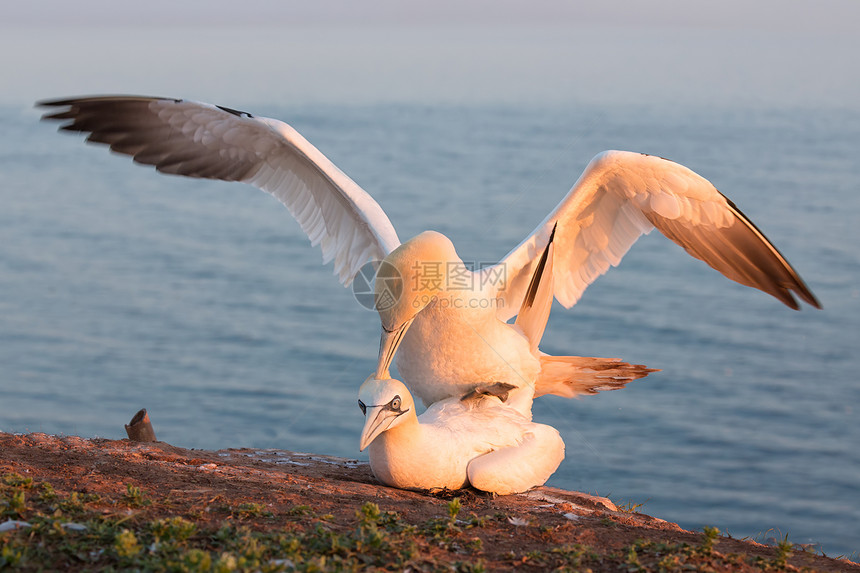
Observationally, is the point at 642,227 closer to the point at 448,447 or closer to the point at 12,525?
the point at 448,447

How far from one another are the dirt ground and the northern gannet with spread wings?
1116 mm

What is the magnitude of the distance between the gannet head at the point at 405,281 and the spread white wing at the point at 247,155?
1.13 m

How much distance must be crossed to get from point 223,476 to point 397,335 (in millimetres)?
1501

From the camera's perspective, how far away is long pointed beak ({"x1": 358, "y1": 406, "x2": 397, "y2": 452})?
626 centimetres

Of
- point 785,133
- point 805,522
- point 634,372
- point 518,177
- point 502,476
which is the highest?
point 785,133

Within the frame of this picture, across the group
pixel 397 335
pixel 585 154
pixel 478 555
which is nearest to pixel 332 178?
A: pixel 397 335

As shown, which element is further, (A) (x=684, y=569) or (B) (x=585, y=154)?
(B) (x=585, y=154)

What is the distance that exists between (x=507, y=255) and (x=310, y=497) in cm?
289

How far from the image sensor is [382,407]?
6.26m

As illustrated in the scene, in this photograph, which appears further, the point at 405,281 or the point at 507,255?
the point at 507,255

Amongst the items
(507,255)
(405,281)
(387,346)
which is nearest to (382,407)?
(387,346)

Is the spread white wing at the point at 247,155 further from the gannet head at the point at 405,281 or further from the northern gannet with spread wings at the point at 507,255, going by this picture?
the gannet head at the point at 405,281

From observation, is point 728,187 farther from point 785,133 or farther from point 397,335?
point 397,335

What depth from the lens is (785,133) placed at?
99.1 feet
